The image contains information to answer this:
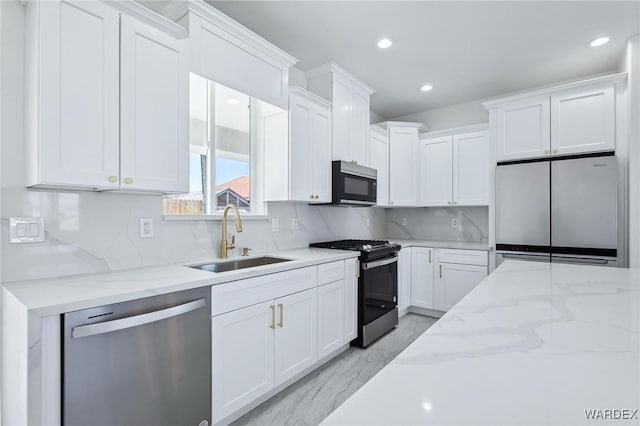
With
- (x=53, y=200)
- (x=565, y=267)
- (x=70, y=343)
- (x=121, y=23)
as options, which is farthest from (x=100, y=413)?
(x=565, y=267)

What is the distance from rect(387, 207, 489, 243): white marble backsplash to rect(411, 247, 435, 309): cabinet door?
663 mm

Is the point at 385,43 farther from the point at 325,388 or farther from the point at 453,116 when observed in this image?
the point at 325,388

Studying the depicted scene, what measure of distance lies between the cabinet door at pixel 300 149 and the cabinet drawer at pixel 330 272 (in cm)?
62

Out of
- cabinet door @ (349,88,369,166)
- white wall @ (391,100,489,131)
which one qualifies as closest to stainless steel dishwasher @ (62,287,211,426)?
cabinet door @ (349,88,369,166)

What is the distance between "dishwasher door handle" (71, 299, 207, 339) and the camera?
122 cm

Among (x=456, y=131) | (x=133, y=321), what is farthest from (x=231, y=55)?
(x=456, y=131)

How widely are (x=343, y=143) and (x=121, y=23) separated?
2049 millimetres

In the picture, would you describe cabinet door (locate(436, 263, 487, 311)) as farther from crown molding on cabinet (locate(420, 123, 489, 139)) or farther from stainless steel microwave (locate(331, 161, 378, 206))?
crown molding on cabinet (locate(420, 123, 489, 139))

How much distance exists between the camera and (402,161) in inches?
164

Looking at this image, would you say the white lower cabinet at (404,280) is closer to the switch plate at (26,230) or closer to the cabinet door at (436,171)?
the cabinet door at (436,171)

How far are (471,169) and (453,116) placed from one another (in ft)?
3.01

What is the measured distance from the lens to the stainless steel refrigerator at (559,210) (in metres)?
2.80

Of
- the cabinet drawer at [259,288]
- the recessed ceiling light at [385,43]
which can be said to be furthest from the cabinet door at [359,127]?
the cabinet drawer at [259,288]

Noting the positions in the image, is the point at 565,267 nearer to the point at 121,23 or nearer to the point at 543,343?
the point at 543,343
